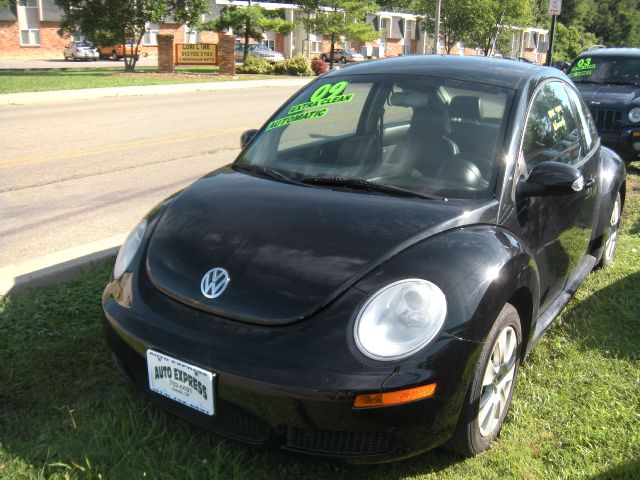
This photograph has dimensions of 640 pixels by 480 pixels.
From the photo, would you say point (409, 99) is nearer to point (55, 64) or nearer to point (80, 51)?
point (55, 64)

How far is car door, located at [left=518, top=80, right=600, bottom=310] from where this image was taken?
3.39m

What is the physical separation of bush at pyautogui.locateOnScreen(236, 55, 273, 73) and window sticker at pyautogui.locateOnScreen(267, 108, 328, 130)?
3086cm

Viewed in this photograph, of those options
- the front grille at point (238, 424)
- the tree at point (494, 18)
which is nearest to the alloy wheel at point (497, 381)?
the front grille at point (238, 424)

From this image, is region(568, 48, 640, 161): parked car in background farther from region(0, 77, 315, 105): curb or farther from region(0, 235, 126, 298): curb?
region(0, 77, 315, 105): curb

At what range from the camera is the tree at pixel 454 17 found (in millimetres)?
42656

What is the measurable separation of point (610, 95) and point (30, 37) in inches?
1989

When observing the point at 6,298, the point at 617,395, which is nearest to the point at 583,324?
the point at 617,395

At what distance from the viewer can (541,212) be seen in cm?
340

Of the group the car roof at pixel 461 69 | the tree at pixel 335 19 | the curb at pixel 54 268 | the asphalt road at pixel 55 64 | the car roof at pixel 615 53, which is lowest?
the curb at pixel 54 268

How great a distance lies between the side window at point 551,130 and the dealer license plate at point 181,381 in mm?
1957

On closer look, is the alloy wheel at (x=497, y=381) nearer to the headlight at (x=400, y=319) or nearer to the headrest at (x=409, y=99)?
the headlight at (x=400, y=319)

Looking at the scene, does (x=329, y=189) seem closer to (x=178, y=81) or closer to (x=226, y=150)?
(x=226, y=150)

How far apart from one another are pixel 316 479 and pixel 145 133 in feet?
33.8

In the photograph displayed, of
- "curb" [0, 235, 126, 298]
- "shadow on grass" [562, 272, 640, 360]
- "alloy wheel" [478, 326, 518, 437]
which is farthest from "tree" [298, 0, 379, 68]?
"alloy wheel" [478, 326, 518, 437]
